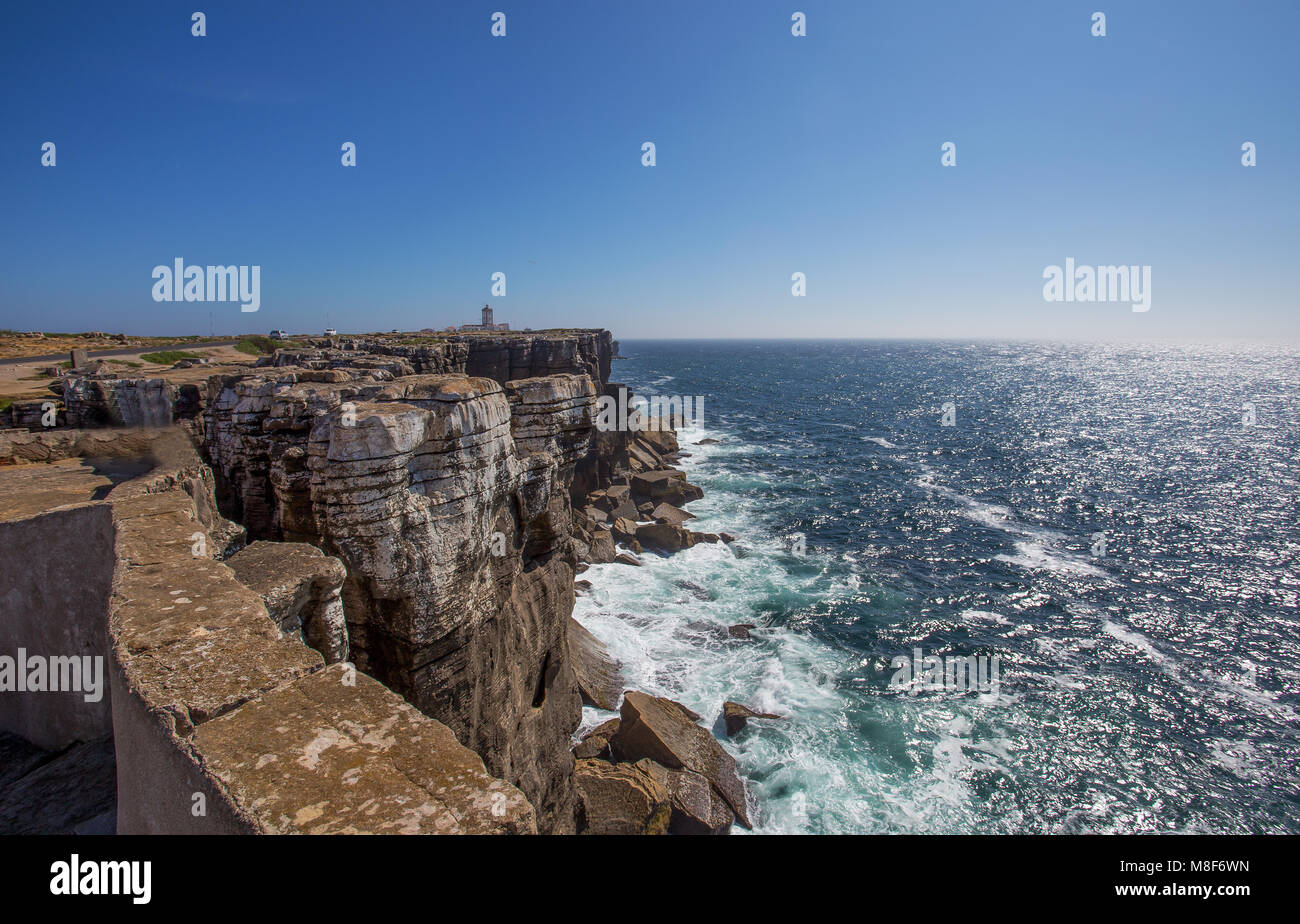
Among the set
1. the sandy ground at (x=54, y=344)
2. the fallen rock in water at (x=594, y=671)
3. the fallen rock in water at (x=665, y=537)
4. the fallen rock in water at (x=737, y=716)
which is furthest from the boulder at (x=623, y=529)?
the sandy ground at (x=54, y=344)

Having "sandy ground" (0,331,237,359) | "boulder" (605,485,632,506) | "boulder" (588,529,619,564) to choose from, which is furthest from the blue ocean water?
"sandy ground" (0,331,237,359)

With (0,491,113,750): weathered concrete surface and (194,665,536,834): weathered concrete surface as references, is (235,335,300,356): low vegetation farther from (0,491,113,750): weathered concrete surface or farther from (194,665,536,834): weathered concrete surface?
(194,665,536,834): weathered concrete surface

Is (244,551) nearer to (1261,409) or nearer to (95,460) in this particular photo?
(95,460)

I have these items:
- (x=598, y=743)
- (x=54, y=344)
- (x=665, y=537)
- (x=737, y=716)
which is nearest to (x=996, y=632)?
(x=737, y=716)

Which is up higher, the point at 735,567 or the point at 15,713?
the point at 15,713

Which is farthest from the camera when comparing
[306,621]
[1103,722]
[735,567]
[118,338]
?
[118,338]
